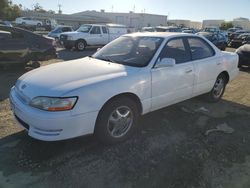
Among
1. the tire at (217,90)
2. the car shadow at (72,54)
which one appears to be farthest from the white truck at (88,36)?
the tire at (217,90)

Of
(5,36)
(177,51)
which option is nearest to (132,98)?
(177,51)

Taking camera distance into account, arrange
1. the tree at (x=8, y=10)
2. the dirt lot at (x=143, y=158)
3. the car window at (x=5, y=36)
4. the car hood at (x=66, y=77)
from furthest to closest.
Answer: the tree at (x=8, y=10)
the car window at (x=5, y=36)
the car hood at (x=66, y=77)
the dirt lot at (x=143, y=158)

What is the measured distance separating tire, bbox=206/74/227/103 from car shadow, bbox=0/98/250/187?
1.11 meters

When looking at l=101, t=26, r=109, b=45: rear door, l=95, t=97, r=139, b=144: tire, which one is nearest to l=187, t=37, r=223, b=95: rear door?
l=95, t=97, r=139, b=144: tire

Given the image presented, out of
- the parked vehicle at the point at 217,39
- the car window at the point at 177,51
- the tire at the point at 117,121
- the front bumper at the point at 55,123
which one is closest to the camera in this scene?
the front bumper at the point at 55,123

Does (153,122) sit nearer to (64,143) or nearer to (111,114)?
(111,114)

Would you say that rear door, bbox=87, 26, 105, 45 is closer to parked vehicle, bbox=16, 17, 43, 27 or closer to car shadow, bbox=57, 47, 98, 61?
car shadow, bbox=57, 47, 98, 61

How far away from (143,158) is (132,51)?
1.94 meters

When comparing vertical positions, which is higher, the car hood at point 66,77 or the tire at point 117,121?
the car hood at point 66,77

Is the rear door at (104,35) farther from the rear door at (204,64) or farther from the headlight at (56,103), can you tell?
the headlight at (56,103)

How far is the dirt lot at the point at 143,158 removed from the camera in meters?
2.89

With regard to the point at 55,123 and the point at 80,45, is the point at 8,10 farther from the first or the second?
the point at 55,123

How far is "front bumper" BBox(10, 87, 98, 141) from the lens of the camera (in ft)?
9.84

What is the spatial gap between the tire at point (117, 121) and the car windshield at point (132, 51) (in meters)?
0.72
